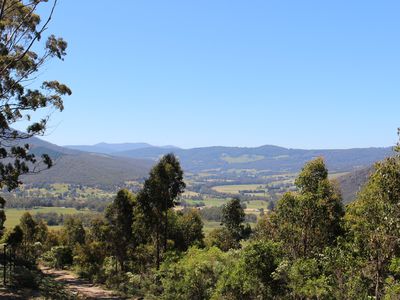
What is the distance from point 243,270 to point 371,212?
250 inches

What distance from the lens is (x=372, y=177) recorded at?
17.6 m

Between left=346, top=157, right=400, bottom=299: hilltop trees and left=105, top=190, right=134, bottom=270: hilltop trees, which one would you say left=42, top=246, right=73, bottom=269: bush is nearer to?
left=105, top=190, right=134, bottom=270: hilltop trees

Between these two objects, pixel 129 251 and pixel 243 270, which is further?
pixel 129 251

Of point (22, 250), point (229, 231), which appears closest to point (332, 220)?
point (229, 231)

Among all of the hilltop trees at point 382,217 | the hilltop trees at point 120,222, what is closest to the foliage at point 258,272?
the hilltop trees at point 382,217

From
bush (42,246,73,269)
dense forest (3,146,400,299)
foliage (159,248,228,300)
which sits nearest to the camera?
dense forest (3,146,400,299)

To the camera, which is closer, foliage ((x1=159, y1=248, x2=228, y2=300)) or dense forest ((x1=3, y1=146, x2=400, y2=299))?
dense forest ((x1=3, y1=146, x2=400, y2=299))

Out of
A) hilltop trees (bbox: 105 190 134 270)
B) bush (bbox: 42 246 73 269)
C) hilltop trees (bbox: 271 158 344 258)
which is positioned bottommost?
bush (bbox: 42 246 73 269)

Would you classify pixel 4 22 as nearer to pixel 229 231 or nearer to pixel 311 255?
pixel 311 255

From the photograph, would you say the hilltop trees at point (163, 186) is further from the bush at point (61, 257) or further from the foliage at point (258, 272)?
the bush at point (61, 257)

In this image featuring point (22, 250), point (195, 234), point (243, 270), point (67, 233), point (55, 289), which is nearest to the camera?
point (243, 270)

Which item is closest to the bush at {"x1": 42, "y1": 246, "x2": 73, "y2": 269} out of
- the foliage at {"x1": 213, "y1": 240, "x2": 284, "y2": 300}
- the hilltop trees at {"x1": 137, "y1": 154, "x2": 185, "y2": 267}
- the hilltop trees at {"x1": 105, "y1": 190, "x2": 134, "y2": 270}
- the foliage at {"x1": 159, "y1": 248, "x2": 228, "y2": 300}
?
the hilltop trees at {"x1": 105, "y1": 190, "x2": 134, "y2": 270}

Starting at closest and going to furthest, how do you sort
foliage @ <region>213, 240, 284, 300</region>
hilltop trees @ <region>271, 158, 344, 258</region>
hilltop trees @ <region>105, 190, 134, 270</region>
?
foliage @ <region>213, 240, 284, 300</region> < hilltop trees @ <region>271, 158, 344, 258</region> < hilltop trees @ <region>105, 190, 134, 270</region>

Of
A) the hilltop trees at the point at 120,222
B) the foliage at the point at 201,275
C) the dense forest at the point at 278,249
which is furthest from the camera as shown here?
the hilltop trees at the point at 120,222
